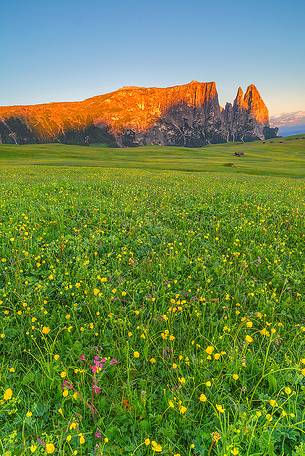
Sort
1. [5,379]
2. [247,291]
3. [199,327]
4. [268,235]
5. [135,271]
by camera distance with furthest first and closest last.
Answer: [268,235], [135,271], [247,291], [199,327], [5,379]

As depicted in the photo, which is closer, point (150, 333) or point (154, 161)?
point (150, 333)

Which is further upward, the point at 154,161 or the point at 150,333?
the point at 154,161

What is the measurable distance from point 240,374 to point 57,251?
480 cm

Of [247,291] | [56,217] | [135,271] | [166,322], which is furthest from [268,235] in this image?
[56,217]

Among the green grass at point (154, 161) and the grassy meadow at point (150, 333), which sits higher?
the green grass at point (154, 161)

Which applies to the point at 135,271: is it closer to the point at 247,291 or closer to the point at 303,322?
the point at 247,291

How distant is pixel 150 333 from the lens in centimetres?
468

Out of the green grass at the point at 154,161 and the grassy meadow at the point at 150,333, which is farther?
the green grass at the point at 154,161

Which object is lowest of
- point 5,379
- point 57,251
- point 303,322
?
point 303,322

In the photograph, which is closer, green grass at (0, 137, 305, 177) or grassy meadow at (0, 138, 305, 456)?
grassy meadow at (0, 138, 305, 456)

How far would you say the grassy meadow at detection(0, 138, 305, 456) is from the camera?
306cm

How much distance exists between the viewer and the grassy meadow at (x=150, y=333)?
10.1 ft

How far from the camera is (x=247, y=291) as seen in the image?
5.93m

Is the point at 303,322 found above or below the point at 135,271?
below
